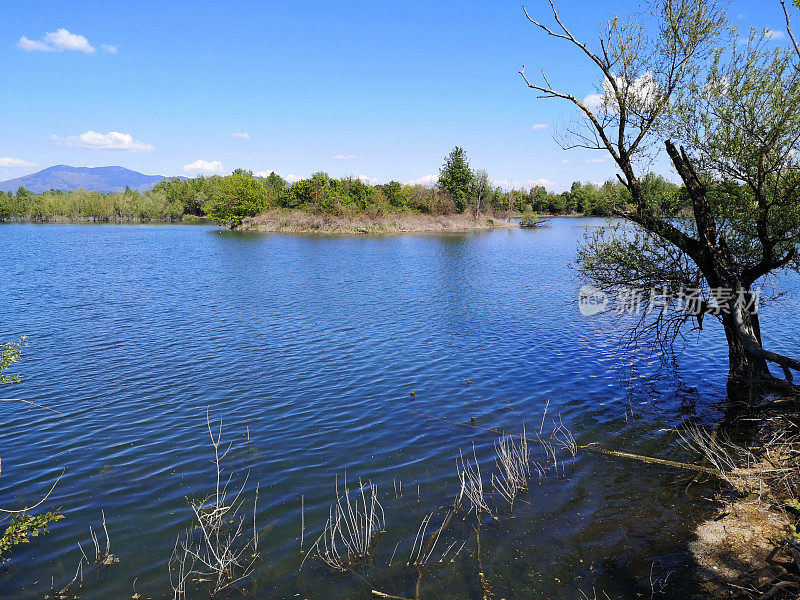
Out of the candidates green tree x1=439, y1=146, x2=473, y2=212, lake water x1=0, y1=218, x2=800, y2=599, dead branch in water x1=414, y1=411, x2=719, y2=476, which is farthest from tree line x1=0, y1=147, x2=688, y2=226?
dead branch in water x1=414, y1=411, x2=719, y2=476

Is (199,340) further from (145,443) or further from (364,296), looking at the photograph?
(364,296)

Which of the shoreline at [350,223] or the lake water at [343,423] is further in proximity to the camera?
the shoreline at [350,223]

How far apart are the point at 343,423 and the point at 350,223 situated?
86.8m

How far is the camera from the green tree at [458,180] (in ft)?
402

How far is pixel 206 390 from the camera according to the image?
15734 millimetres

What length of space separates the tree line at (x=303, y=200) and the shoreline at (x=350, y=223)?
6.50 feet

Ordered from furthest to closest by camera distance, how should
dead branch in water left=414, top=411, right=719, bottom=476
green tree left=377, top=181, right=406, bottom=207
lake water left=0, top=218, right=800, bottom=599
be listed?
green tree left=377, top=181, right=406, bottom=207, dead branch in water left=414, top=411, right=719, bottom=476, lake water left=0, top=218, right=800, bottom=599

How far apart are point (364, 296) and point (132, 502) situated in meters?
23.2

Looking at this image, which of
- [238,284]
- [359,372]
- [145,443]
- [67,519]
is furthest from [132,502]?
[238,284]

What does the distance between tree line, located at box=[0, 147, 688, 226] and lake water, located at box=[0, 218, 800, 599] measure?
57225 mm

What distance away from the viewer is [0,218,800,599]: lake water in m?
7.91

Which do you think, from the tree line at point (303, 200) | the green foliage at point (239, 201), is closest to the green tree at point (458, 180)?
the tree line at point (303, 200)

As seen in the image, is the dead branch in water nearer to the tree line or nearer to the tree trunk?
the tree trunk

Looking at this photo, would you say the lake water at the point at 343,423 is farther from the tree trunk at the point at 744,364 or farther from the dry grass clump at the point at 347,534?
the tree trunk at the point at 744,364
